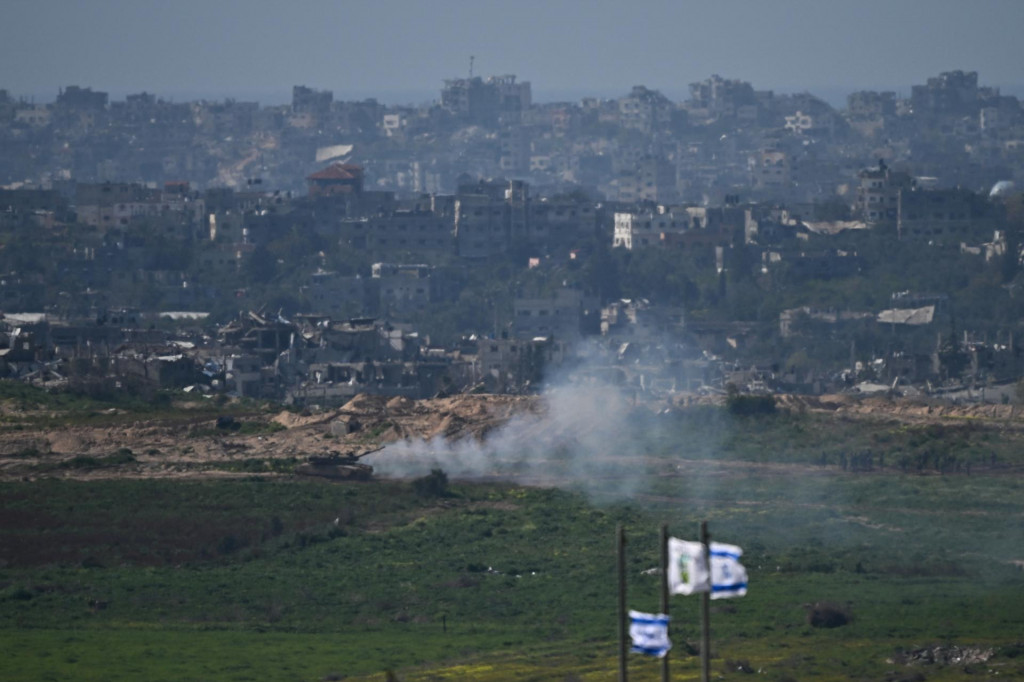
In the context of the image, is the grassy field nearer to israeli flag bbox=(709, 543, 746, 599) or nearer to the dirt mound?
the dirt mound

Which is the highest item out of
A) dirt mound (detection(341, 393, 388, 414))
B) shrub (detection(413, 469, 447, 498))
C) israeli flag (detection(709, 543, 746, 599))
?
israeli flag (detection(709, 543, 746, 599))

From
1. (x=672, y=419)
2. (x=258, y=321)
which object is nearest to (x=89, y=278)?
(x=258, y=321)

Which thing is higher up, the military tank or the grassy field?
the military tank

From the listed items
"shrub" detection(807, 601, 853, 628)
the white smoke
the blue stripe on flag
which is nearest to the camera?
the blue stripe on flag

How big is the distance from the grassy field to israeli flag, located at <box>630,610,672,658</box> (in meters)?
12.3

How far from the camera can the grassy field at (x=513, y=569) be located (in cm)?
4347

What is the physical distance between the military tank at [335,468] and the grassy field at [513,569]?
2.33 ft

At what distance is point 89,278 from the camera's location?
4717 inches

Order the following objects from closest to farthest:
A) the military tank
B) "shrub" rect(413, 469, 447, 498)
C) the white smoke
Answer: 1. "shrub" rect(413, 469, 447, 498)
2. the military tank
3. the white smoke

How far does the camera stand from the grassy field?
43469 mm

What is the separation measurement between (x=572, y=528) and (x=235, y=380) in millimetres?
29167

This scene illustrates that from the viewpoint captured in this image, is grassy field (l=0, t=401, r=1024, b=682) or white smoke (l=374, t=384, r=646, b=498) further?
white smoke (l=374, t=384, r=646, b=498)

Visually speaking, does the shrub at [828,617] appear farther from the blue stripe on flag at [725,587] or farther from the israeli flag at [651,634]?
the israeli flag at [651,634]

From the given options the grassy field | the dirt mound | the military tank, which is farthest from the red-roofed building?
the military tank
